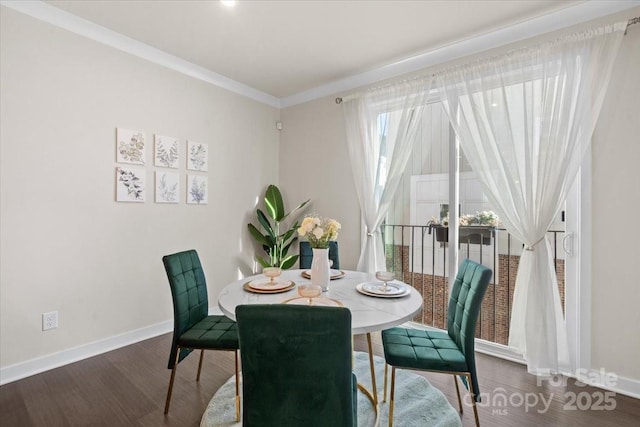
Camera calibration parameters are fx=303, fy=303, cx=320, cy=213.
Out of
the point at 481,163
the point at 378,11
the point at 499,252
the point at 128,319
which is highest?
the point at 378,11

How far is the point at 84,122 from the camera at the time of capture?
2.56 meters

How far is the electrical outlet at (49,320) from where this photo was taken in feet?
7.80

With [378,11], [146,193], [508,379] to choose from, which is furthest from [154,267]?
[508,379]

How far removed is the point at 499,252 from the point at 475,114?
1.27 metres

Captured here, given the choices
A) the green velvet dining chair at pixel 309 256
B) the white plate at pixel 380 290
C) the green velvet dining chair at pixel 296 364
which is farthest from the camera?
the green velvet dining chair at pixel 309 256

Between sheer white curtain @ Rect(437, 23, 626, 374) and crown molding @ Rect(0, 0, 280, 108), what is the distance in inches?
107

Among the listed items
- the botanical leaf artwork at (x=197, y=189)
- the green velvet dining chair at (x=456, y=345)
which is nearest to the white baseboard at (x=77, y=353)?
the botanical leaf artwork at (x=197, y=189)

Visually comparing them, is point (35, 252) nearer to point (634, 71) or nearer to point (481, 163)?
point (481, 163)

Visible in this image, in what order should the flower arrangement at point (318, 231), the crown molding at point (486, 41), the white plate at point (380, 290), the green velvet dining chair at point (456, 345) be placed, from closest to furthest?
the green velvet dining chair at point (456, 345) → the white plate at point (380, 290) → the flower arrangement at point (318, 231) → the crown molding at point (486, 41)

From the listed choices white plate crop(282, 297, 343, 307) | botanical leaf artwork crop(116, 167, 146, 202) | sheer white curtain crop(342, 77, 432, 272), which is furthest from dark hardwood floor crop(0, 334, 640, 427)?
sheer white curtain crop(342, 77, 432, 272)

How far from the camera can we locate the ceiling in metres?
2.30

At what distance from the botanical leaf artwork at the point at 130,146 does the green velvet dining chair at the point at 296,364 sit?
2445mm

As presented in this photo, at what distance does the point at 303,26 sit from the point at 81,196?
2.36 m

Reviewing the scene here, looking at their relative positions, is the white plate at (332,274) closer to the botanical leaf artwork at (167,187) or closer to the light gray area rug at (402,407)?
the light gray area rug at (402,407)
